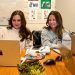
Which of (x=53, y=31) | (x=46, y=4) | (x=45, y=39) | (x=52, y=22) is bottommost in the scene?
(x=45, y=39)

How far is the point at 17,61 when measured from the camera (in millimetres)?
Answer: 1780

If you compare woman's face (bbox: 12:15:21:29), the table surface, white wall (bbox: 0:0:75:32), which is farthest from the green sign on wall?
the table surface

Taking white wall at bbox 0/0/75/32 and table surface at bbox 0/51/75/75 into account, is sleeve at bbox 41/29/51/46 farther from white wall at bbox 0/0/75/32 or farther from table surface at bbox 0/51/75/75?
table surface at bbox 0/51/75/75

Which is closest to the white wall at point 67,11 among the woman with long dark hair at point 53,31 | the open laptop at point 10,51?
the woman with long dark hair at point 53,31

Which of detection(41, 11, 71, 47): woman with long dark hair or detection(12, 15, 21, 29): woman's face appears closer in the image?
detection(12, 15, 21, 29): woman's face

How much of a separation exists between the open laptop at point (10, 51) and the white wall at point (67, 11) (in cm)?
269

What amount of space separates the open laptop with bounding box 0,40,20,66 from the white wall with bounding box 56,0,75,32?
2686mm

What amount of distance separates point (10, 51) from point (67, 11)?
9.20ft

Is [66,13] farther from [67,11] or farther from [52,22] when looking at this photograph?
[52,22]

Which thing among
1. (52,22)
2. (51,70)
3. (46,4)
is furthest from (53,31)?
(51,70)

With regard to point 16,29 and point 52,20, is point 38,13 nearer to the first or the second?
point 52,20

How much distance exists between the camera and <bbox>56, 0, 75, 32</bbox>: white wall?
4266 millimetres

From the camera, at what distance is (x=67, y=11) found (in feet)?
14.2

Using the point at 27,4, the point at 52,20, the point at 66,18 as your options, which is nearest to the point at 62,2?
the point at 66,18
